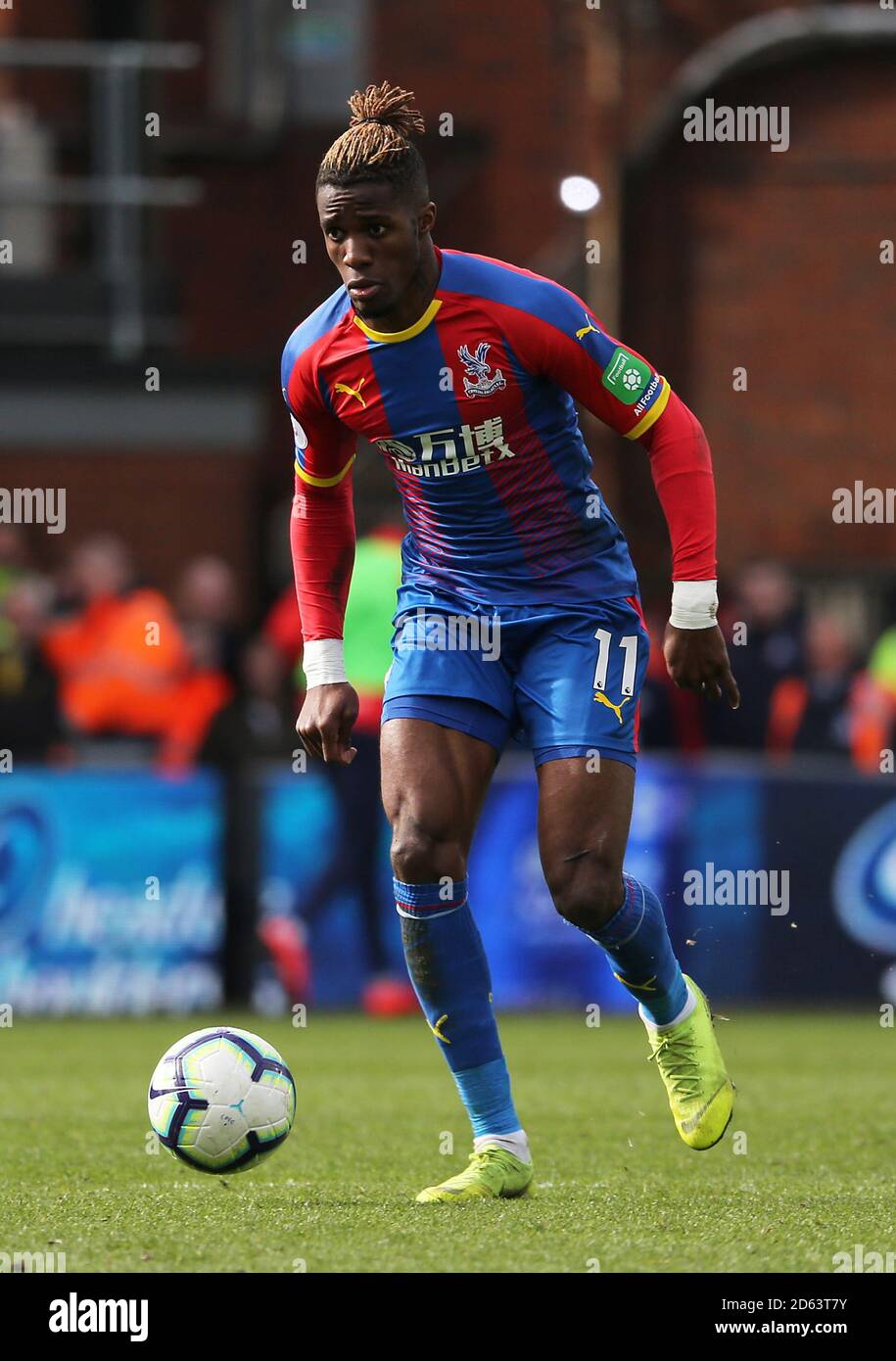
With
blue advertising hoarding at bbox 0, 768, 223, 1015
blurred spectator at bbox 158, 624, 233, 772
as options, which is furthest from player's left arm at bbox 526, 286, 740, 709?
blurred spectator at bbox 158, 624, 233, 772

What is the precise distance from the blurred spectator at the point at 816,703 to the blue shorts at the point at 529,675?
659cm

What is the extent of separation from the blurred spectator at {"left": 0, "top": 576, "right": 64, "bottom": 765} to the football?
6331mm

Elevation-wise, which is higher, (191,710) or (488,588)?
(488,588)

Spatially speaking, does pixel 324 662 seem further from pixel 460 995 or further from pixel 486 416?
pixel 460 995

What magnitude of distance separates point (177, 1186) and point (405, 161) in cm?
259

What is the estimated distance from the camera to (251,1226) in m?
5.04

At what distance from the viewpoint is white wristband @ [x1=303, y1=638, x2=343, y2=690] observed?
5840mm

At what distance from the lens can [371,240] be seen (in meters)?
5.27

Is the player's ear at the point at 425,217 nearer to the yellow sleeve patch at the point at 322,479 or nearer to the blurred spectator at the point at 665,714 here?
the yellow sleeve patch at the point at 322,479

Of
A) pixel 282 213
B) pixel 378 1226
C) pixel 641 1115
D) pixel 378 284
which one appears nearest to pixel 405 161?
pixel 378 284

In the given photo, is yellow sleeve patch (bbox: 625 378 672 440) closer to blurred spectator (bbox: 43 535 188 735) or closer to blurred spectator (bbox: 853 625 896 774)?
blurred spectator (bbox: 43 535 188 735)

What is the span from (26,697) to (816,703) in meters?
4.21

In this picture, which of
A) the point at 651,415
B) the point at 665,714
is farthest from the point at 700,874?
the point at 651,415
